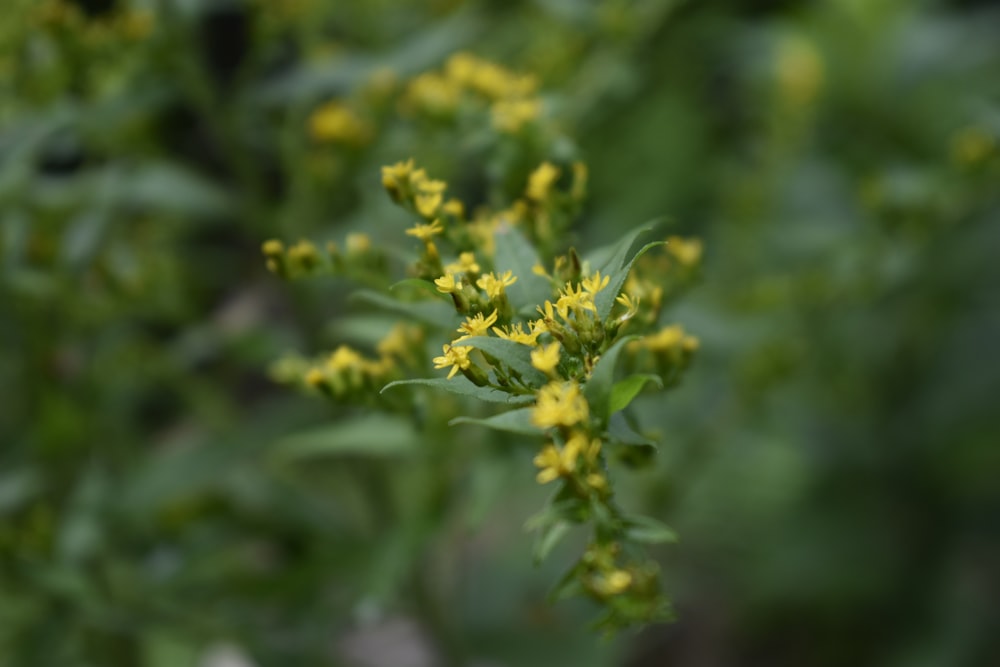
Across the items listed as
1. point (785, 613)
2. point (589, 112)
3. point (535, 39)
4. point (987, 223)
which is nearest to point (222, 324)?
point (589, 112)

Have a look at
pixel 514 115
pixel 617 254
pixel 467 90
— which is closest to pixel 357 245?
pixel 514 115

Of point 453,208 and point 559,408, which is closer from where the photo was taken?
point 559,408

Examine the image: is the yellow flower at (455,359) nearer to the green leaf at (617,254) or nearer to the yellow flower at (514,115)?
the green leaf at (617,254)

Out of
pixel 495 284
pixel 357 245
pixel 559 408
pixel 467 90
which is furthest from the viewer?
pixel 467 90

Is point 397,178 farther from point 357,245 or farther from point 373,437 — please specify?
point 373,437

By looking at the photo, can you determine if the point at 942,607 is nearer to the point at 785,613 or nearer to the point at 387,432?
the point at 785,613

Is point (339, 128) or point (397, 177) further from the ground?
point (339, 128)
